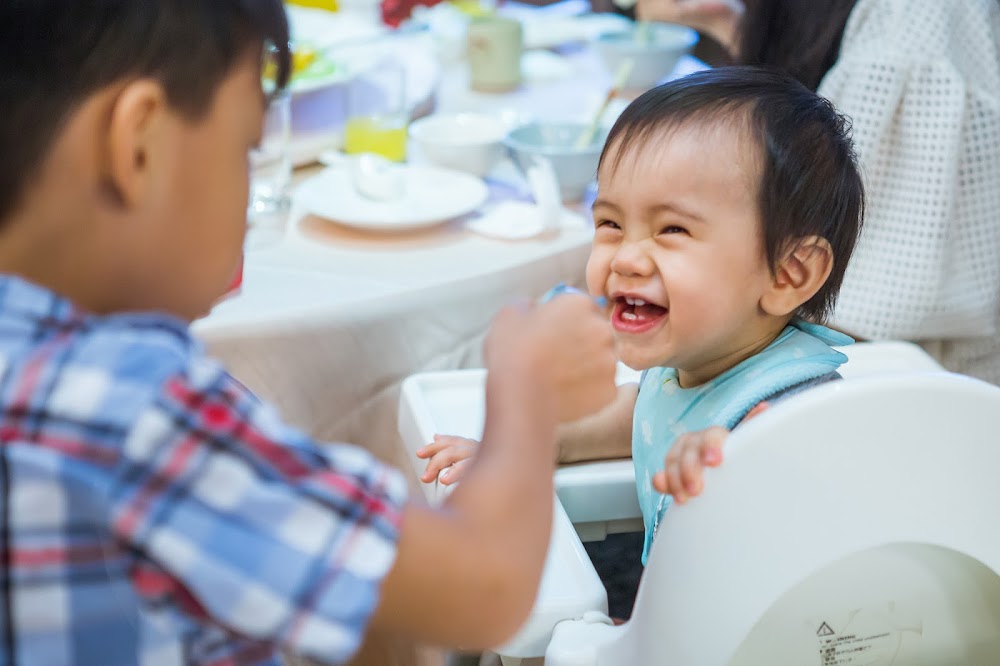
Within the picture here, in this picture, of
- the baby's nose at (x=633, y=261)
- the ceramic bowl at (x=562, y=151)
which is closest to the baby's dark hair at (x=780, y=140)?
the baby's nose at (x=633, y=261)

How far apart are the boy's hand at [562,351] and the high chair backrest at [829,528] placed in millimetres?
98

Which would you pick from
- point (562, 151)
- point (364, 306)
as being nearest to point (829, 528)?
point (364, 306)

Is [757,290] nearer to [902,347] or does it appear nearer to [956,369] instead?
[902,347]

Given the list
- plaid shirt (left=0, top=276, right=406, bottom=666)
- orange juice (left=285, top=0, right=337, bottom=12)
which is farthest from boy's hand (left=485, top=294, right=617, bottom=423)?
orange juice (left=285, top=0, right=337, bottom=12)

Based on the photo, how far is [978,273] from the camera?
65.7 inches

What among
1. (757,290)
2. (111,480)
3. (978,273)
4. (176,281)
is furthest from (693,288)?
(978,273)

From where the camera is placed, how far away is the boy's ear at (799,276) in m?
1.08

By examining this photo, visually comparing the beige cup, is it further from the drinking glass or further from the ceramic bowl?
the drinking glass

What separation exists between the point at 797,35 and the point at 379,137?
736mm

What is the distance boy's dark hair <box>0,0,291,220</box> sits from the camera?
55cm

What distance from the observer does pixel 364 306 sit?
1329mm

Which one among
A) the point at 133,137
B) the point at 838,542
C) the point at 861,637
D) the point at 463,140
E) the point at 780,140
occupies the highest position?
the point at 133,137

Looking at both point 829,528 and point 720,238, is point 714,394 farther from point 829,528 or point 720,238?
point 829,528

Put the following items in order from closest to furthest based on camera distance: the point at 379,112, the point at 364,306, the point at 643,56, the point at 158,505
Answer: the point at 158,505 < the point at 364,306 < the point at 379,112 < the point at 643,56
